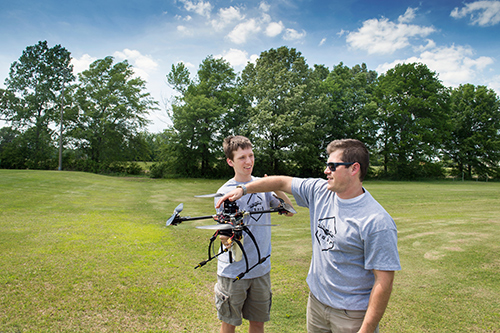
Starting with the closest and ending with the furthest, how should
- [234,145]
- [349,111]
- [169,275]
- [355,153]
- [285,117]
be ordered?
1. [355,153]
2. [234,145]
3. [169,275]
4. [285,117]
5. [349,111]

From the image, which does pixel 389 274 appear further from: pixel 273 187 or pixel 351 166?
pixel 273 187

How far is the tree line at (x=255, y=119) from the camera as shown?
36.5 metres

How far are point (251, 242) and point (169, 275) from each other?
12.1 ft

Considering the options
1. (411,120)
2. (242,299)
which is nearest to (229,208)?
(242,299)

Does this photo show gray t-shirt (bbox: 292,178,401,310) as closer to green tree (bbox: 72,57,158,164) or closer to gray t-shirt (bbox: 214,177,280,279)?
gray t-shirt (bbox: 214,177,280,279)

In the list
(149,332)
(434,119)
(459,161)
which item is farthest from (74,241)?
(459,161)

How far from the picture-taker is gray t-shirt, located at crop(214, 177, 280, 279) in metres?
2.89

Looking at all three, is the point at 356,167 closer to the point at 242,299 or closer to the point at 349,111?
the point at 242,299

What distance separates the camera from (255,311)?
2.97m

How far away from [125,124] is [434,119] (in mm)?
44885

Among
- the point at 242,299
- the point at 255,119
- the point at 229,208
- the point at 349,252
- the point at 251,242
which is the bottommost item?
the point at 242,299

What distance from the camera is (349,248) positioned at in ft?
6.68

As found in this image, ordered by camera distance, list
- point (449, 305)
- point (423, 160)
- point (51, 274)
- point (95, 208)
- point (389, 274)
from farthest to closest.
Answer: point (423, 160)
point (95, 208)
point (51, 274)
point (449, 305)
point (389, 274)

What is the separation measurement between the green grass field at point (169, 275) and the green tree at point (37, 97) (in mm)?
35564
